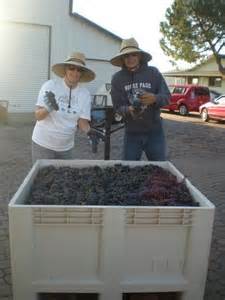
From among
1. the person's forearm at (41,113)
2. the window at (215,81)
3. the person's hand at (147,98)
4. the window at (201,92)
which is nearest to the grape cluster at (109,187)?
the person's forearm at (41,113)

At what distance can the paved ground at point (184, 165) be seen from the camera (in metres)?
4.32

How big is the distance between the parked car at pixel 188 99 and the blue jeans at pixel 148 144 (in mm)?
21593

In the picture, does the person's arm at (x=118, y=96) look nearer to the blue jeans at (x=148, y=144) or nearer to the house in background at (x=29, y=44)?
the blue jeans at (x=148, y=144)

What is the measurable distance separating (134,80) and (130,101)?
23 cm

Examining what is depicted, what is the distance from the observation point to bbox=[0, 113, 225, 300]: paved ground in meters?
4.32

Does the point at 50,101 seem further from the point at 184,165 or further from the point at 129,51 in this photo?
the point at 184,165

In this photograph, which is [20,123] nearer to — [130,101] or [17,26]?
[17,26]

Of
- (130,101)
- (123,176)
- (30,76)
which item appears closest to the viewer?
(123,176)

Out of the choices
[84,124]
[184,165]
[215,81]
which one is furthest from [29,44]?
[215,81]

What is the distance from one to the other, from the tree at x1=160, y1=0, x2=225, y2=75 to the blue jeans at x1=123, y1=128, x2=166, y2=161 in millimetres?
31479

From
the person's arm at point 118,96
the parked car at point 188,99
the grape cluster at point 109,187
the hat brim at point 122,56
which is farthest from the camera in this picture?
the parked car at point 188,99

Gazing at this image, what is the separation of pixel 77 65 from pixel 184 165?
613 centimetres

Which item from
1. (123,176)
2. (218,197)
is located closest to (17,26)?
(218,197)

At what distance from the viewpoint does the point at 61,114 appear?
4391 millimetres
